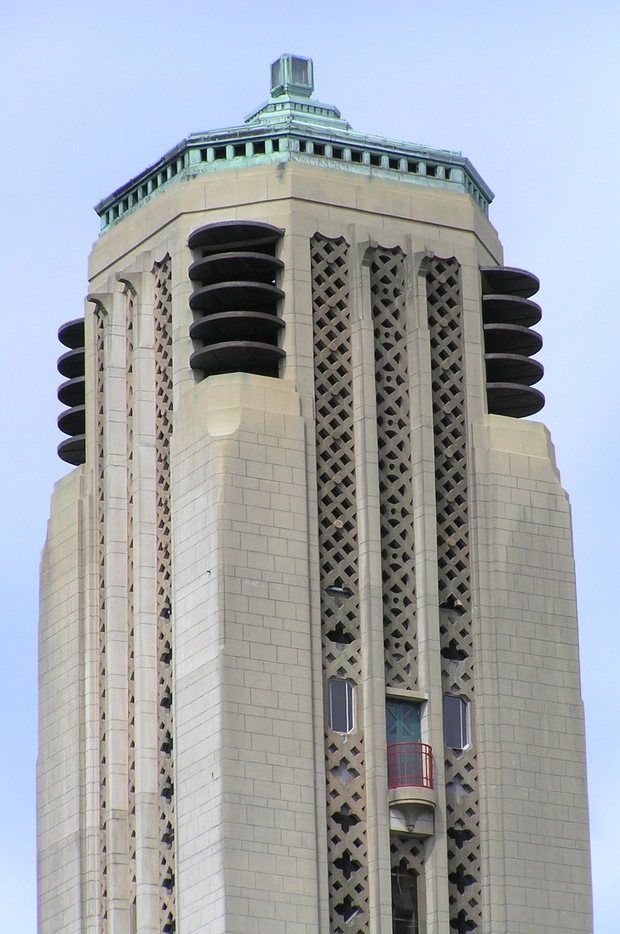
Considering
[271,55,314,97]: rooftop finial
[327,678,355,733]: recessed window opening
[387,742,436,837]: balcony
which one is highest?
[271,55,314,97]: rooftop finial

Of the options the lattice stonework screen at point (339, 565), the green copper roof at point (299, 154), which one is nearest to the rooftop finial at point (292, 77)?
the green copper roof at point (299, 154)

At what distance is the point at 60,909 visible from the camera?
73875 millimetres

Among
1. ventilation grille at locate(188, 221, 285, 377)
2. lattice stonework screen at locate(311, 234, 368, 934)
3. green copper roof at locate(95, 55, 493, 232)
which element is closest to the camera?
lattice stonework screen at locate(311, 234, 368, 934)

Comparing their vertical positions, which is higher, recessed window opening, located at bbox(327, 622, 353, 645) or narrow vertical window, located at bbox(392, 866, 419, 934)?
recessed window opening, located at bbox(327, 622, 353, 645)

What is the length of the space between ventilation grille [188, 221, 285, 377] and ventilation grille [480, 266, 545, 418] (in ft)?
15.1

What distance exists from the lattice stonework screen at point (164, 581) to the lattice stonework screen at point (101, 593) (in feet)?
6.41

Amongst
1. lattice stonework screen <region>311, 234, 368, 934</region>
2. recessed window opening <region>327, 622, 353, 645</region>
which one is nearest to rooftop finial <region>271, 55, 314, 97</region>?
lattice stonework screen <region>311, 234, 368, 934</region>

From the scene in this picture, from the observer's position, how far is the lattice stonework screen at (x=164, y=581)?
7106cm

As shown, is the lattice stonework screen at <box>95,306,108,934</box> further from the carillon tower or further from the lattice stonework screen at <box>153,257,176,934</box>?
the lattice stonework screen at <box>153,257,176,934</box>

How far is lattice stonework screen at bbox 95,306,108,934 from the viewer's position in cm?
7312

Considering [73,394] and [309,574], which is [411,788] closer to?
[309,574]

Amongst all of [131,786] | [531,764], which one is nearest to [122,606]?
[131,786]

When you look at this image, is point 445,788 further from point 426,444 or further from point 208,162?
point 208,162

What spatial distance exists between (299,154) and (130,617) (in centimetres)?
956
